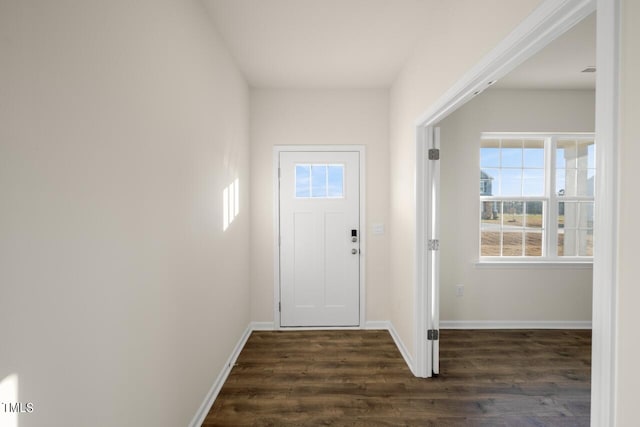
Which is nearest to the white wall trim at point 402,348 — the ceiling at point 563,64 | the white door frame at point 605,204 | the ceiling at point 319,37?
the white door frame at point 605,204

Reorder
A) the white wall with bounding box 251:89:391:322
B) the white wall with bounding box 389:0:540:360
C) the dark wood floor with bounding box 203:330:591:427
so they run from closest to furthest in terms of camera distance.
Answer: the white wall with bounding box 389:0:540:360 < the dark wood floor with bounding box 203:330:591:427 < the white wall with bounding box 251:89:391:322

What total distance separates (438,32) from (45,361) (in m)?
2.68

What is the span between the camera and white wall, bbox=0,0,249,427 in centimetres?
85

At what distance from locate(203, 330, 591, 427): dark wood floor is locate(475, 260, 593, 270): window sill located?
76 cm

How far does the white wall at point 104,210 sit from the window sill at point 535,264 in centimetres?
316

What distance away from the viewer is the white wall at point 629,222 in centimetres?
83

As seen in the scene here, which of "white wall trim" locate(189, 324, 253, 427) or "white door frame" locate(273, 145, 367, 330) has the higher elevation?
"white door frame" locate(273, 145, 367, 330)

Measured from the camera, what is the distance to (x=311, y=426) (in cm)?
210

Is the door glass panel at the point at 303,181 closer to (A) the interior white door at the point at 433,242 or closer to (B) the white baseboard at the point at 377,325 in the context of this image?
(A) the interior white door at the point at 433,242

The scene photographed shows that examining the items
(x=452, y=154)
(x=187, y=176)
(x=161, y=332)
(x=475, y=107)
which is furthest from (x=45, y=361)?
(x=475, y=107)

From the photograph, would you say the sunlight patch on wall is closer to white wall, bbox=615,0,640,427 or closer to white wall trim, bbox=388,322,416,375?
white wall trim, bbox=388,322,416,375

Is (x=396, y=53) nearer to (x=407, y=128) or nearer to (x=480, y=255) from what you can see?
(x=407, y=128)

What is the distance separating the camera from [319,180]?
3803mm

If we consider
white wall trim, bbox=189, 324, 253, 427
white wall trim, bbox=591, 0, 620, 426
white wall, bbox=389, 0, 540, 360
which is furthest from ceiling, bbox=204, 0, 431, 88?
white wall trim, bbox=189, 324, 253, 427
